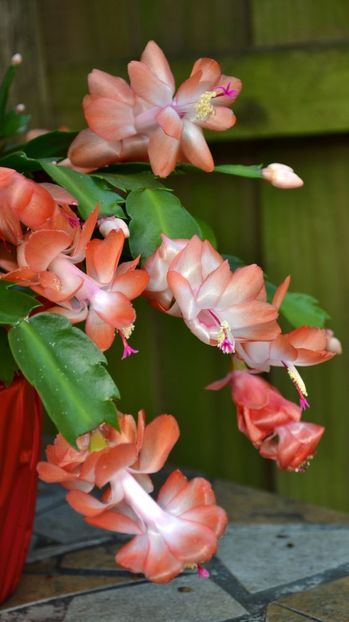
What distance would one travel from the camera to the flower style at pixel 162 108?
0.88 m

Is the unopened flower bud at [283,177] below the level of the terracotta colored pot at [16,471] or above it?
above

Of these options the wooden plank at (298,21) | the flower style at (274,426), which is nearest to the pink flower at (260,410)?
the flower style at (274,426)

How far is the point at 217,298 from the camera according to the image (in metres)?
0.78

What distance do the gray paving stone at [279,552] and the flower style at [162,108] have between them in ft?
1.79

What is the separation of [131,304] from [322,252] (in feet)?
2.79

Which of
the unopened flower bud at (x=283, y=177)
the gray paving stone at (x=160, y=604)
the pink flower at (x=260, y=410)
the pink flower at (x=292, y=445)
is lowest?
the gray paving stone at (x=160, y=604)

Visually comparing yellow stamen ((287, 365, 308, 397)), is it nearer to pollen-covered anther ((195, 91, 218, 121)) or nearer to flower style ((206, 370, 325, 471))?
flower style ((206, 370, 325, 471))

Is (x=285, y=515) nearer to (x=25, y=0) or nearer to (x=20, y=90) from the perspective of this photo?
(x=20, y=90)

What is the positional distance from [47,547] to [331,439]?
0.51 meters

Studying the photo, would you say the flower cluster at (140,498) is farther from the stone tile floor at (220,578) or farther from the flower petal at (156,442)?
the stone tile floor at (220,578)

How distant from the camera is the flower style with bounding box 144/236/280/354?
0.78m

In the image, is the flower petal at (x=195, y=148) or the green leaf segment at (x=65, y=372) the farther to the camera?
the flower petal at (x=195, y=148)

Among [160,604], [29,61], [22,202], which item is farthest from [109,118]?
[29,61]

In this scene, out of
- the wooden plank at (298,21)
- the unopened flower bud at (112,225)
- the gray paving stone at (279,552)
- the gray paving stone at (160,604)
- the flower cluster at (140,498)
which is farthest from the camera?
the wooden plank at (298,21)
